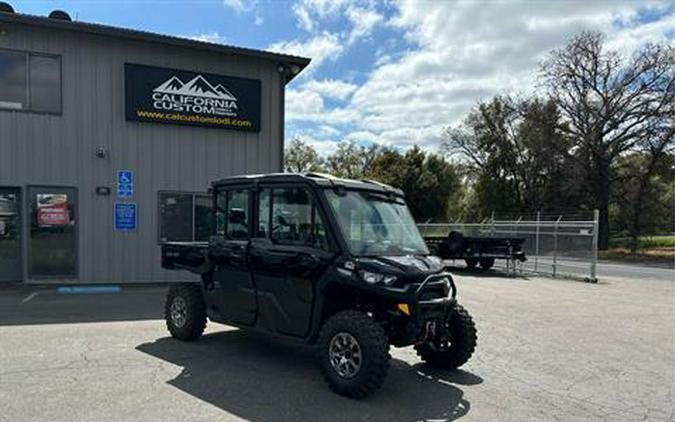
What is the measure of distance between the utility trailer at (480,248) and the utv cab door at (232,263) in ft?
43.2

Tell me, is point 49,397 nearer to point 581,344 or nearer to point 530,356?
→ point 530,356

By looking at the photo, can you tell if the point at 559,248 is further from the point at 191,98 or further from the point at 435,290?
the point at 435,290

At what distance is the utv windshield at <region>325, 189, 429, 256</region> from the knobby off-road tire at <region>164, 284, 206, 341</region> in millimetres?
2755

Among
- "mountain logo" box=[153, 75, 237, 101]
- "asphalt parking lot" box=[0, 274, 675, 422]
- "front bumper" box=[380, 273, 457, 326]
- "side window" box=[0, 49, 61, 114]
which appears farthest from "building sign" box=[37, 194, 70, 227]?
"front bumper" box=[380, 273, 457, 326]

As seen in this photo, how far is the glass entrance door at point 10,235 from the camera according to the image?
1338 centimetres

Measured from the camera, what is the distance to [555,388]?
629 cm

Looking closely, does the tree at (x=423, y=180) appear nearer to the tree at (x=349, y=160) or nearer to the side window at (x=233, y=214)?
the tree at (x=349, y=160)

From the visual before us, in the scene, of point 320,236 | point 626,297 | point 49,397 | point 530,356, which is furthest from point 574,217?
point 49,397

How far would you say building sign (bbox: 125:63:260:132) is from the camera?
14.3m

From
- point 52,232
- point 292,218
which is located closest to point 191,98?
point 52,232

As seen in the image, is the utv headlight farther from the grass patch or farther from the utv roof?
the grass patch

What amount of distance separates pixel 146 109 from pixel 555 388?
11628 mm

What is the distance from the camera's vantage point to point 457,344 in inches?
264

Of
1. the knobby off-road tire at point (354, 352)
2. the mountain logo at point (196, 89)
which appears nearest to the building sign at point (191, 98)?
the mountain logo at point (196, 89)
